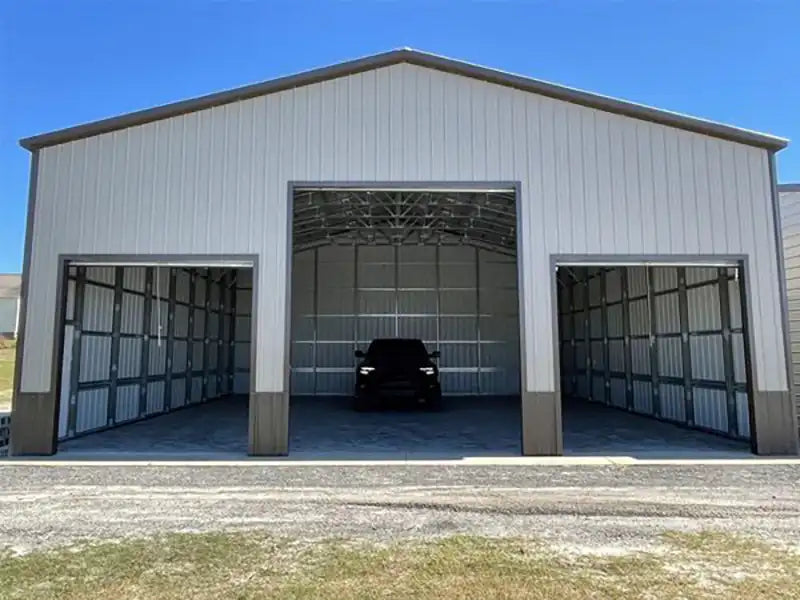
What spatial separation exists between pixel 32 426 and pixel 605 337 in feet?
38.4

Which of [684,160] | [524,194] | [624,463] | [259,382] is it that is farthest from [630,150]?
[259,382]

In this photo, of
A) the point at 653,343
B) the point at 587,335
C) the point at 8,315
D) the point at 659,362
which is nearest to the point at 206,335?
the point at 587,335

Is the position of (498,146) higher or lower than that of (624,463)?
higher

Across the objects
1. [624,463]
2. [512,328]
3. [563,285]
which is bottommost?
[624,463]

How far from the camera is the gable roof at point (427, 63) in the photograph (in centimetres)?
775

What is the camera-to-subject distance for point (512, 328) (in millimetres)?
17203

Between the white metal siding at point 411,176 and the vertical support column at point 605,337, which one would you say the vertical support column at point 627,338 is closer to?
the vertical support column at point 605,337

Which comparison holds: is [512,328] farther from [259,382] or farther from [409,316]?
[259,382]

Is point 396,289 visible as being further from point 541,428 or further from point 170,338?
point 541,428

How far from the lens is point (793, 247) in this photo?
8.43m

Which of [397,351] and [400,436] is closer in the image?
[400,436]

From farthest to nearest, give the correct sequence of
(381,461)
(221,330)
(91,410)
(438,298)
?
(438,298) < (221,330) < (91,410) < (381,461)

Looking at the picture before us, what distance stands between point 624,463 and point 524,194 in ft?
12.1

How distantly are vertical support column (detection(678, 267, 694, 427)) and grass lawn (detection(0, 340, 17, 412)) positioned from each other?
36.3ft
